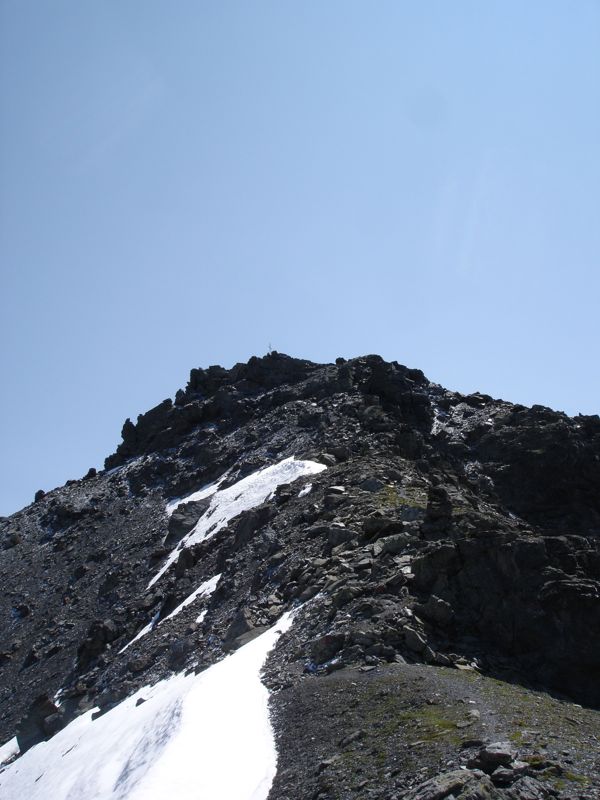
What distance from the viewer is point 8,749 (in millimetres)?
40500

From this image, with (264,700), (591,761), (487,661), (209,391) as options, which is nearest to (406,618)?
(487,661)

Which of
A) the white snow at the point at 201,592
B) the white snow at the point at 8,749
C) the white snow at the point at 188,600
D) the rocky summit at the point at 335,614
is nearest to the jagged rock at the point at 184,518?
the rocky summit at the point at 335,614

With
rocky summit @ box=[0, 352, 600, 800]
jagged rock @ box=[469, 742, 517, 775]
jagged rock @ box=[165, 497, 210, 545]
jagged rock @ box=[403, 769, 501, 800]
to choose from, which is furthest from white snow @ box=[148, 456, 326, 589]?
jagged rock @ box=[403, 769, 501, 800]

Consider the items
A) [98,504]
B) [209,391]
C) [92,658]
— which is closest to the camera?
[92,658]

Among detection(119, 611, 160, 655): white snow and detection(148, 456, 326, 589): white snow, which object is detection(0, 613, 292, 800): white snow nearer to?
detection(119, 611, 160, 655): white snow

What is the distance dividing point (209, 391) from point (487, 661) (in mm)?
69123

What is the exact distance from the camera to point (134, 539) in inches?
2456

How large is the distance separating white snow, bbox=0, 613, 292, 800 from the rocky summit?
0.12 metres

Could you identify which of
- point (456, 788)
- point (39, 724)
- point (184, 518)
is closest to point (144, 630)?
point (39, 724)

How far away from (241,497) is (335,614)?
27964 millimetres

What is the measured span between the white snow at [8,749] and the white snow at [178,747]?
5426 millimetres

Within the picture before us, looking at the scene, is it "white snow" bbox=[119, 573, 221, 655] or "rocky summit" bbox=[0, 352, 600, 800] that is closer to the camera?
"rocky summit" bbox=[0, 352, 600, 800]

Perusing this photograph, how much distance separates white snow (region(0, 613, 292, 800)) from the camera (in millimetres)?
19109

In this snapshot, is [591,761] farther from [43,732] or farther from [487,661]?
[43,732]
